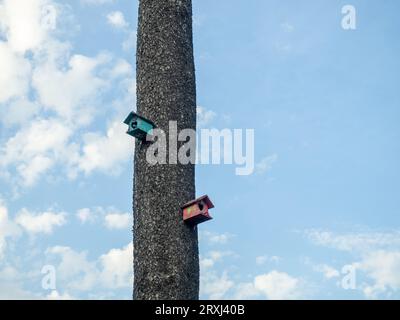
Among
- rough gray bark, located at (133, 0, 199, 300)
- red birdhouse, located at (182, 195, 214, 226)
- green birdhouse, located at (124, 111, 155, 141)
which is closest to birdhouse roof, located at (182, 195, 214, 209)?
red birdhouse, located at (182, 195, 214, 226)

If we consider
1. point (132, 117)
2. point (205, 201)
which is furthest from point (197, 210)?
point (132, 117)

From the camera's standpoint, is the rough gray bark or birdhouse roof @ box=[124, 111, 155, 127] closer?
the rough gray bark

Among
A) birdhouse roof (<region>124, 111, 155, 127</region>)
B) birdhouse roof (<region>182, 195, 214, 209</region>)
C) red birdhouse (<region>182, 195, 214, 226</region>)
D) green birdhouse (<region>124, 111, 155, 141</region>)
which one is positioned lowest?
red birdhouse (<region>182, 195, 214, 226</region>)

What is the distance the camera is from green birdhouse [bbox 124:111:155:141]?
18.7 ft

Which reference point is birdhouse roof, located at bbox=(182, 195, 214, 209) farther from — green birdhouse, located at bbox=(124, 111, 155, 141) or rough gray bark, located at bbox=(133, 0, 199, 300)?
green birdhouse, located at bbox=(124, 111, 155, 141)

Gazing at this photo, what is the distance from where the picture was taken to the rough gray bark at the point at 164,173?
540 cm

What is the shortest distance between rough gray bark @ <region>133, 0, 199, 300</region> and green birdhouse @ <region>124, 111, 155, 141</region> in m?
0.10

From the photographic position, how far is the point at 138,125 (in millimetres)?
5684

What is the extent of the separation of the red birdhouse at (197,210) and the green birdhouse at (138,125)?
0.77 metres

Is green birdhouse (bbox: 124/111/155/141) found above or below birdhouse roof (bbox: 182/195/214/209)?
above

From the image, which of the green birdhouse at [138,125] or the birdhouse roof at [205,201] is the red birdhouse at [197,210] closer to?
the birdhouse roof at [205,201]

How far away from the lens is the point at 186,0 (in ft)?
21.0

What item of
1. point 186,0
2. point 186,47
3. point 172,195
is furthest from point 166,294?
point 186,0
